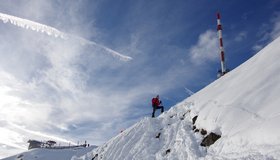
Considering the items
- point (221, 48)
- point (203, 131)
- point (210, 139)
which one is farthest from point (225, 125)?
point (221, 48)

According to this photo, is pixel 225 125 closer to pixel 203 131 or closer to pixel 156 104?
pixel 203 131

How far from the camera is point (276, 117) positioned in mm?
10070

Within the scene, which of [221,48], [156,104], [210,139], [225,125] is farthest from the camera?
[221,48]

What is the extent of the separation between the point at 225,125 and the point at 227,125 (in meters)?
0.14

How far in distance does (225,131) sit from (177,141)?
356 centimetres

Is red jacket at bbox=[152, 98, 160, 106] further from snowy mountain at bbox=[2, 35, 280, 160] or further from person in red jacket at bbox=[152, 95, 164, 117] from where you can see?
snowy mountain at bbox=[2, 35, 280, 160]

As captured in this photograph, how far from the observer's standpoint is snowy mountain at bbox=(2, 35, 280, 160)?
33.4ft

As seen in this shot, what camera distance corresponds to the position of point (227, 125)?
41.1ft

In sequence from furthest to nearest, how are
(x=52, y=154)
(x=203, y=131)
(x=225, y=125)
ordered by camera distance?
1. (x=52, y=154)
2. (x=203, y=131)
3. (x=225, y=125)

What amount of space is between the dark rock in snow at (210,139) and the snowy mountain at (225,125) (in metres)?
0.18

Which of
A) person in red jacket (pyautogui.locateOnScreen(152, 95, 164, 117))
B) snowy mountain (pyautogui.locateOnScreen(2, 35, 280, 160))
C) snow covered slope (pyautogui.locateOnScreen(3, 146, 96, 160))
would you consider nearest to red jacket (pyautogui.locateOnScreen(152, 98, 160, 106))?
person in red jacket (pyautogui.locateOnScreen(152, 95, 164, 117))

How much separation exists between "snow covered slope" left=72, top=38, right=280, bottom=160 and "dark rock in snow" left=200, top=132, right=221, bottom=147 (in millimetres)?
235

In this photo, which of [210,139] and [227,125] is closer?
[227,125]

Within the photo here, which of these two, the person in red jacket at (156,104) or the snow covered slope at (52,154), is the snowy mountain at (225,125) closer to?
the person in red jacket at (156,104)
